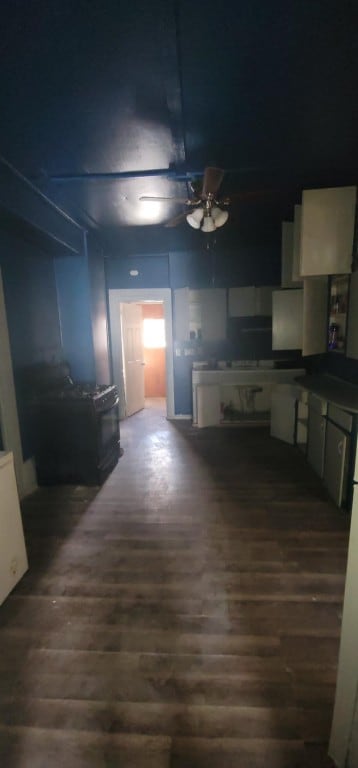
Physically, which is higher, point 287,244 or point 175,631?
point 287,244

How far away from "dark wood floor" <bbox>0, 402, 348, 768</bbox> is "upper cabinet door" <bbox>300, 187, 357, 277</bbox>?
1.92 meters

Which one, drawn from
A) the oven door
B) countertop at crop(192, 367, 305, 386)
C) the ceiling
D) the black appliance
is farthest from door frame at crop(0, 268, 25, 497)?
countertop at crop(192, 367, 305, 386)

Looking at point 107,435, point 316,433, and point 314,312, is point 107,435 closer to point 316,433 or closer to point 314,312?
point 316,433

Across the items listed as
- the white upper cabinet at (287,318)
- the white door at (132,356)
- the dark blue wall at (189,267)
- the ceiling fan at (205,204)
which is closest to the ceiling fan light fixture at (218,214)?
the ceiling fan at (205,204)

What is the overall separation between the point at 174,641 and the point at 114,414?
2212 mm

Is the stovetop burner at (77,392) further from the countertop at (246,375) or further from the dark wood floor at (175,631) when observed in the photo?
the countertop at (246,375)

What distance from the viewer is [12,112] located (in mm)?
1780

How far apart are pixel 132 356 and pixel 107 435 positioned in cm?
227

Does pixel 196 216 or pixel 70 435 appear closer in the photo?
pixel 196 216

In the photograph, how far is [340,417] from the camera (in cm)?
239

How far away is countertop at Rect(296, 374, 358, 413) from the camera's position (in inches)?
90.5

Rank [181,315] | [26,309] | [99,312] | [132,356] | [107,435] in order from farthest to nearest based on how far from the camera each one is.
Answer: [132,356]
[181,315]
[99,312]
[107,435]
[26,309]

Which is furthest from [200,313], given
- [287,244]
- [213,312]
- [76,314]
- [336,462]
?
[336,462]

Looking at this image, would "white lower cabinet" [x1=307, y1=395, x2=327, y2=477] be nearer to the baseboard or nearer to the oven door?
the oven door
